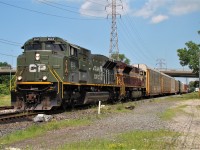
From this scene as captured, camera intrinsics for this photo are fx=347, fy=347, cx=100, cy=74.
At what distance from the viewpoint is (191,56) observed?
5088cm

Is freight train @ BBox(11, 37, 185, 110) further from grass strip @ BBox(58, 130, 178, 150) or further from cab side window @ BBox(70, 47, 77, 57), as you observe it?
grass strip @ BBox(58, 130, 178, 150)

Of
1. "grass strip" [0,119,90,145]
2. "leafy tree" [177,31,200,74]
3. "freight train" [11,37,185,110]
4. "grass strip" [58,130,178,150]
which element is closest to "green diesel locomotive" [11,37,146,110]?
"freight train" [11,37,185,110]

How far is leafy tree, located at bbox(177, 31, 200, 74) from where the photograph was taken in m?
50.2

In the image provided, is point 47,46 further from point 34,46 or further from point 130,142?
point 130,142

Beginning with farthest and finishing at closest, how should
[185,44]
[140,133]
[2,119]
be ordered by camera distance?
[185,44]
[2,119]
[140,133]

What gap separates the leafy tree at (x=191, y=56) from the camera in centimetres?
5022

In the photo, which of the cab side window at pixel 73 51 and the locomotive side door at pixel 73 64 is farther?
the cab side window at pixel 73 51

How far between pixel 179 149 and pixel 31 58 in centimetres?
1126

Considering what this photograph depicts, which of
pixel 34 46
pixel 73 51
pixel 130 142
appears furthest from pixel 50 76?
pixel 130 142

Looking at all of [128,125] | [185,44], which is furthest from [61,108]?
[185,44]

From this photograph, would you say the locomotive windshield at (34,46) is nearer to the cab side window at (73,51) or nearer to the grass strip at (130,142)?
the cab side window at (73,51)

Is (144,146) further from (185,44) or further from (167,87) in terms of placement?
(167,87)

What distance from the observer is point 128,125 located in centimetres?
1268

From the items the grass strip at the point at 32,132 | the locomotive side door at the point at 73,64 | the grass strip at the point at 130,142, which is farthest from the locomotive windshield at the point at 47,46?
the grass strip at the point at 130,142
